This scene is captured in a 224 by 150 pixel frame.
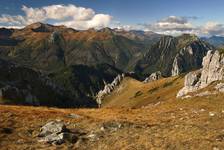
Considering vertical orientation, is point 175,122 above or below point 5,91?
above

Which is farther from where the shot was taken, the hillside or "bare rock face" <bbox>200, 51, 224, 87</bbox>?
"bare rock face" <bbox>200, 51, 224, 87</bbox>

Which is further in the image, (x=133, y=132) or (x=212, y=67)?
(x=212, y=67)

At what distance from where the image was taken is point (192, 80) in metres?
180

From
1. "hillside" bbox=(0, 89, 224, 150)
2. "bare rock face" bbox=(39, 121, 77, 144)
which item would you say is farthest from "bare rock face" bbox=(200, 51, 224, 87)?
"bare rock face" bbox=(39, 121, 77, 144)

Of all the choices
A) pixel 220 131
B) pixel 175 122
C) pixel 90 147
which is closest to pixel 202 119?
pixel 175 122

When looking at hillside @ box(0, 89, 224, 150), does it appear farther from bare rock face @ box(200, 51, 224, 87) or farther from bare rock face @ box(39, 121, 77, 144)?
bare rock face @ box(200, 51, 224, 87)

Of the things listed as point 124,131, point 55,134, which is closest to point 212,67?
point 124,131

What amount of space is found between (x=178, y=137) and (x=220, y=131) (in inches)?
195

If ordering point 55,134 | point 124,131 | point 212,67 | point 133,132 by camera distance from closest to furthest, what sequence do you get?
point 55,134, point 133,132, point 124,131, point 212,67

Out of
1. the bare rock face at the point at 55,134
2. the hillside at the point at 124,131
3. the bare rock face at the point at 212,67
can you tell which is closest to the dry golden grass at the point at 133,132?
the hillside at the point at 124,131

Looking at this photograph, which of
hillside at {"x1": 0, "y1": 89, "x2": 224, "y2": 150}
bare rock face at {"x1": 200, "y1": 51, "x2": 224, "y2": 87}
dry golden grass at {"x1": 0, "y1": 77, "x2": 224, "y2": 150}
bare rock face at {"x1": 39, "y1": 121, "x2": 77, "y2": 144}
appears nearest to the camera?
dry golden grass at {"x1": 0, "y1": 77, "x2": 224, "y2": 150}

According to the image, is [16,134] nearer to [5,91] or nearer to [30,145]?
[30,145]

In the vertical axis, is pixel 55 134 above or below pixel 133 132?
above

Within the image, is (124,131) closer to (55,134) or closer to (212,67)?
(55,134)
